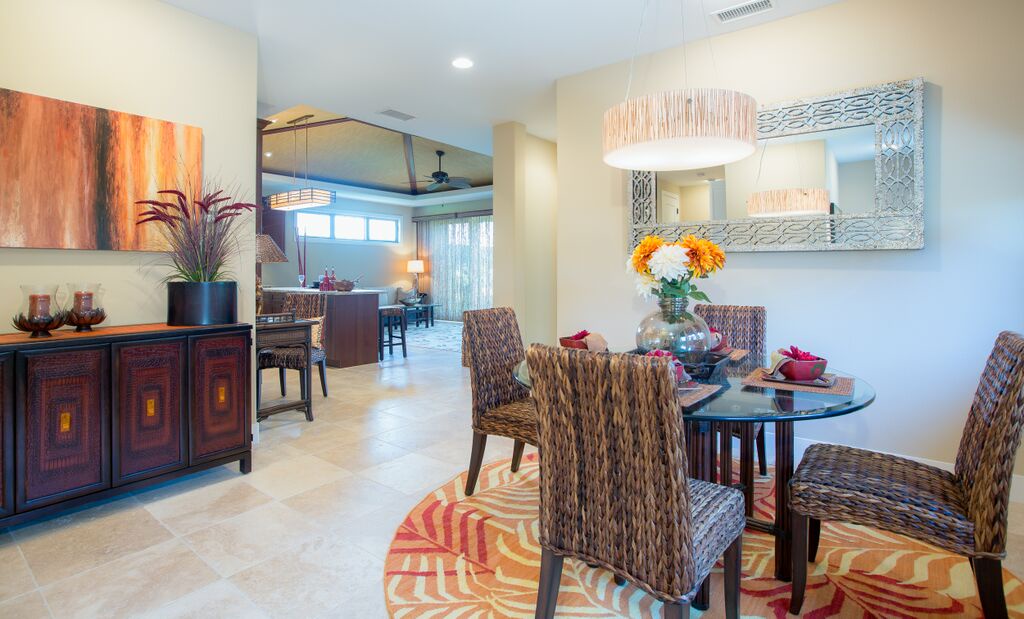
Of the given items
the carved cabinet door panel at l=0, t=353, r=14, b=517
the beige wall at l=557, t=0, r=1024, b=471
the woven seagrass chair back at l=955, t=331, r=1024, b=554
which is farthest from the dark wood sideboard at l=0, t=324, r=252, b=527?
the woven seagrass chair back at l=955, t=331, r=1024, b=554

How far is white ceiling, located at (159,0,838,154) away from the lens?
3.17m

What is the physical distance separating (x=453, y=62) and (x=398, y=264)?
8.77 meters

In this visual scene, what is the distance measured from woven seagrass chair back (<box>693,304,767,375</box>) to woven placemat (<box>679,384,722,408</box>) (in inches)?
45.6

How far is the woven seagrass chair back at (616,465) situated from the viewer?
49.3 inches

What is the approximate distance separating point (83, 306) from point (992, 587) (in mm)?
3622

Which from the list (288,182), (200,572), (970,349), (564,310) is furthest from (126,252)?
(288,182)

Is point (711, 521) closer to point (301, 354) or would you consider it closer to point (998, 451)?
A: point (998, 451)

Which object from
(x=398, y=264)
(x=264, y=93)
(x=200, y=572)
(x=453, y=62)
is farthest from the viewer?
(x=398, y=264)

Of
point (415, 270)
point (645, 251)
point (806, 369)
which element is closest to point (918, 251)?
point (806, 369)

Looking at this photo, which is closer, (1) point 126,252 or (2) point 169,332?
(2) point 169,332

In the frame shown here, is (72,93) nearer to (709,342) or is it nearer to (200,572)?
(200,572)

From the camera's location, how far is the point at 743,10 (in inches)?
123

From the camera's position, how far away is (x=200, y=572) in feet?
6.57

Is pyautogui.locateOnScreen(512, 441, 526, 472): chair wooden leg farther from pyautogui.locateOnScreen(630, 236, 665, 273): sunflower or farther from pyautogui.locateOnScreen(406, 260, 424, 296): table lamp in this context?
pyautogui.locateOnScreen(406, 260, 424, 296): table lamp
